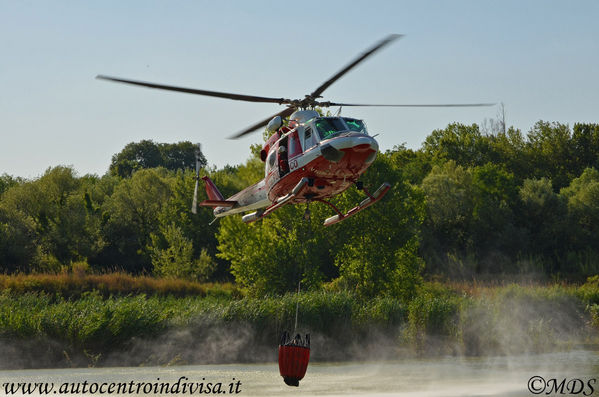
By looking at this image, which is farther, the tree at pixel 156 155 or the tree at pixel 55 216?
the tree at pixel 156 155

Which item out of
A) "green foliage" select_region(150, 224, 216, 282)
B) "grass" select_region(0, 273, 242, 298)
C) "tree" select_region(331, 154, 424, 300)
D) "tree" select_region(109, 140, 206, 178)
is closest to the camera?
"grass" select_region(0, 273, 242, 298)

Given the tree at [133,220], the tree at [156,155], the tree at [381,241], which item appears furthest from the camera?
the tree at [156,155]

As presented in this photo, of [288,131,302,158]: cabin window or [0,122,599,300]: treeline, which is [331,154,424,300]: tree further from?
[288,131,302,158]: cabin window

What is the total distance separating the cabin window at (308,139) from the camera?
19.6 m

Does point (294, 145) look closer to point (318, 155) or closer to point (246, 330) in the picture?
point (318, 155)

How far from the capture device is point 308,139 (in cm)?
1978

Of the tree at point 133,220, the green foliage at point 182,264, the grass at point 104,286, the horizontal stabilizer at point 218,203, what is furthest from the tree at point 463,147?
the horizontal stabilizer at point 218,203

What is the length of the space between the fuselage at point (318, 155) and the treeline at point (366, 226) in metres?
28.5

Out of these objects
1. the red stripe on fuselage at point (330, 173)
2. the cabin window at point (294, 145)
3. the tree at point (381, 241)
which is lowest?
the tree at point (381, 241)

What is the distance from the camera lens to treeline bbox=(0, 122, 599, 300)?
5088 cm

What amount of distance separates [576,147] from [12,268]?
7330 centimetres

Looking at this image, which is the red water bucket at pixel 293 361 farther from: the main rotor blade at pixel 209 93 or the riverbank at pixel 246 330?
the riverbank at pixel 246 330

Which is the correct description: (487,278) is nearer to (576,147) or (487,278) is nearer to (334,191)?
(576,147)

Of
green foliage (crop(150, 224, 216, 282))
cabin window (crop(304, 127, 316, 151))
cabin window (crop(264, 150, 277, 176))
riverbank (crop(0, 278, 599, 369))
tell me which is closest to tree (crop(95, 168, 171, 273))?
green foliage (crop(150, 224, 216, 282))
